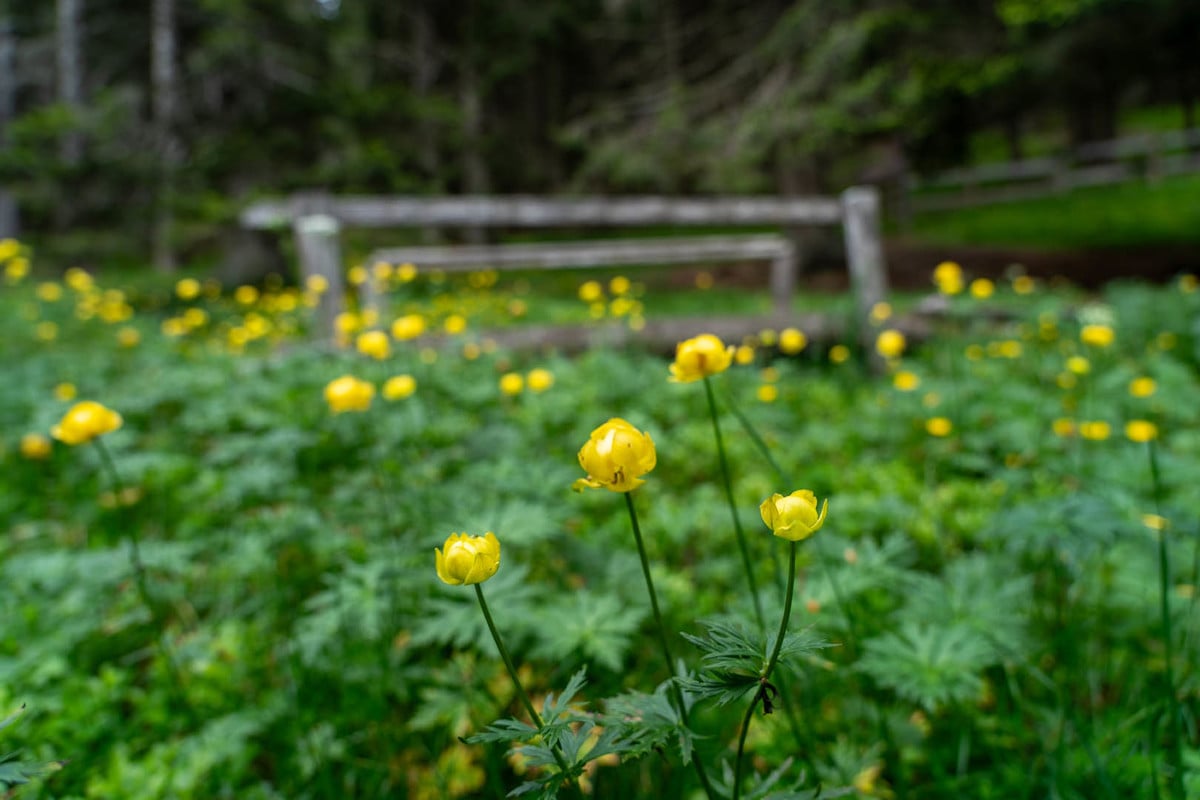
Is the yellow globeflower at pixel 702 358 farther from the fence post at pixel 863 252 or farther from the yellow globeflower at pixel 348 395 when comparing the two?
the fence post at pixel 863 252

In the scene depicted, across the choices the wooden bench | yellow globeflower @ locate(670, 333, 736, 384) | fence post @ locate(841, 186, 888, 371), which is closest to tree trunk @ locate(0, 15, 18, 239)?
the wooden bench

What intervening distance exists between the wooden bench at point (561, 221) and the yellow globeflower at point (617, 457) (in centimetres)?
295

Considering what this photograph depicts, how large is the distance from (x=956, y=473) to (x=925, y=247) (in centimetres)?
1062

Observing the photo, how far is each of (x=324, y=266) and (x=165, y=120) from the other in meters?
7.58

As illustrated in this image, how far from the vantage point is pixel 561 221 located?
3947 millimetres

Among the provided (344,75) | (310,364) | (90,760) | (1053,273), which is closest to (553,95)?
(344,75)

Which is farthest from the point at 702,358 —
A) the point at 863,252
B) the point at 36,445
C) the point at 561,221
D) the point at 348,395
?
the point at 863,252

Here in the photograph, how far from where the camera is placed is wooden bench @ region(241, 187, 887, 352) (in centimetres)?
338

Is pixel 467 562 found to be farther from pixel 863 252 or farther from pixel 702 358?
pixel 863 252

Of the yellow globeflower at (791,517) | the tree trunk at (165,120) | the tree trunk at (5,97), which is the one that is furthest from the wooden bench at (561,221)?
the tree trunk at (5,97)

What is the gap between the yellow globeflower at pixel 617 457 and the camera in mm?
571

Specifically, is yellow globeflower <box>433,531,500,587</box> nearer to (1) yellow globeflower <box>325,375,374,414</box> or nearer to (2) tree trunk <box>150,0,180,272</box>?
(1) yellow globeflower <box>325,375,374,414</box>

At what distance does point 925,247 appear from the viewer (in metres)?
11.2

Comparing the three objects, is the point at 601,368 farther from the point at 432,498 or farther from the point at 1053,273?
the point at 1053,273
